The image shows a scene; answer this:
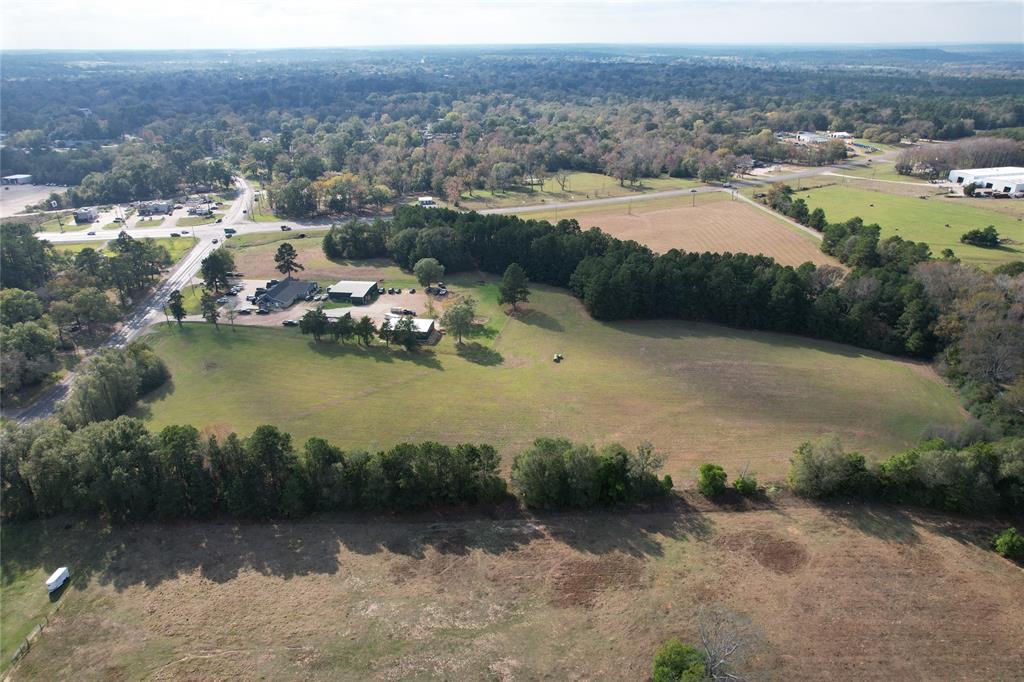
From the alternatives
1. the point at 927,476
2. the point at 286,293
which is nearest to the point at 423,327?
the point at 286,293

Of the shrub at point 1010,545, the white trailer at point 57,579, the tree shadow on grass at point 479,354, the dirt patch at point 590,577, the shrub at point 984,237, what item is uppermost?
the shrub at point 984,237

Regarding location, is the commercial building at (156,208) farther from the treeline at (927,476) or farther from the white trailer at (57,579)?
the treeline at (927,476)

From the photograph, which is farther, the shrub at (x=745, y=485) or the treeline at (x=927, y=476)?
the shrub at (x=745, y=485)

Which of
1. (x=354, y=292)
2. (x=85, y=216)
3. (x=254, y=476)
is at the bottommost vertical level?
(x=254, y=476)

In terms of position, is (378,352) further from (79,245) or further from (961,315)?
(79,245)

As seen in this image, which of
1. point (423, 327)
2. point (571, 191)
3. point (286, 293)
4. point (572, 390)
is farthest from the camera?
point (571, 191)

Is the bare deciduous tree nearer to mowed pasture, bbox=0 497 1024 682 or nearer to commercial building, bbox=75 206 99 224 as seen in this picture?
mowed pasture, bbox=0 497 1024 682

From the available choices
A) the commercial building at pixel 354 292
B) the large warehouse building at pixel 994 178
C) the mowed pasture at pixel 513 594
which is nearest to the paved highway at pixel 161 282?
the mowed pasture at pixel 513 594
